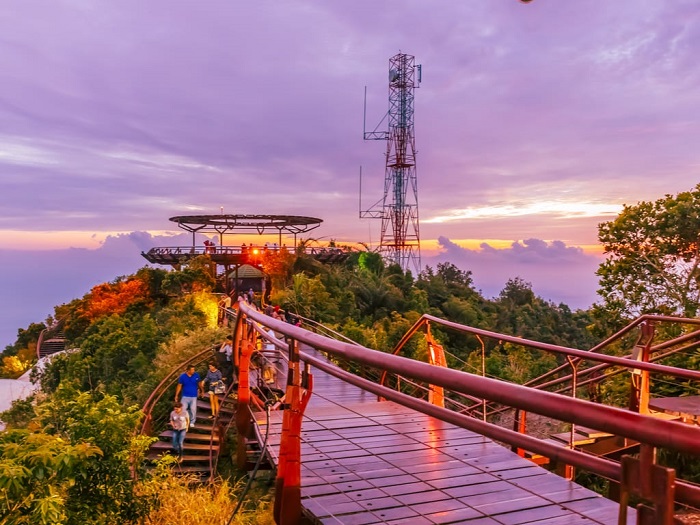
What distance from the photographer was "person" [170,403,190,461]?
9172mm

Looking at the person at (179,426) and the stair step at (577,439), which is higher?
the stair step at (577,439)

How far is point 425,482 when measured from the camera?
313 cm

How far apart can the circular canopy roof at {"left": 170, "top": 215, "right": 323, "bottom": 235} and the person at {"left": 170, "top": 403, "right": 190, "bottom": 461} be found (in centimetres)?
2141

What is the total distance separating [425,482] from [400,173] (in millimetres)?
29355

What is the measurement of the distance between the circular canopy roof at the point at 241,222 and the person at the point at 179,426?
70.2 ft

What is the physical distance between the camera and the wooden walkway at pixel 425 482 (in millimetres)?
2711

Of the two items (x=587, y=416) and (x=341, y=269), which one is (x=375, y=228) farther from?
(x=587, y=416)

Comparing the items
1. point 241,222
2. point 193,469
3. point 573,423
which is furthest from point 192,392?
point 241,222


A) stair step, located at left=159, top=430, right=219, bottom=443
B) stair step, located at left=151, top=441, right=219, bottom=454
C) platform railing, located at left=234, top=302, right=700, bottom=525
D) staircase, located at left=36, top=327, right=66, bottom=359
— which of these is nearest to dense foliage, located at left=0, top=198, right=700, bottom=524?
staircase, located at left=36, top=327, right=66, bottom=359

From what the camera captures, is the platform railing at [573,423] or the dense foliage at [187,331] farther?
the dense foliage at [187,331]

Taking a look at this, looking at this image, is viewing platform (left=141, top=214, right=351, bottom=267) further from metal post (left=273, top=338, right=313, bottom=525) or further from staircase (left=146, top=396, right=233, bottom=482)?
metal post (left=273, top=338, right=313, bottom=525)

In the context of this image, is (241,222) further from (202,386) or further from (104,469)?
(104,469)

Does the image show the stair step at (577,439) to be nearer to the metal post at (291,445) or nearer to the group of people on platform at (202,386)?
the metal post at (291,445)

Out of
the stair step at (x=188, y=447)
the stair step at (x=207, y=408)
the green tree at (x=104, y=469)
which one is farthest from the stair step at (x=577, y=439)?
the stair step at (x=207, y=408)
